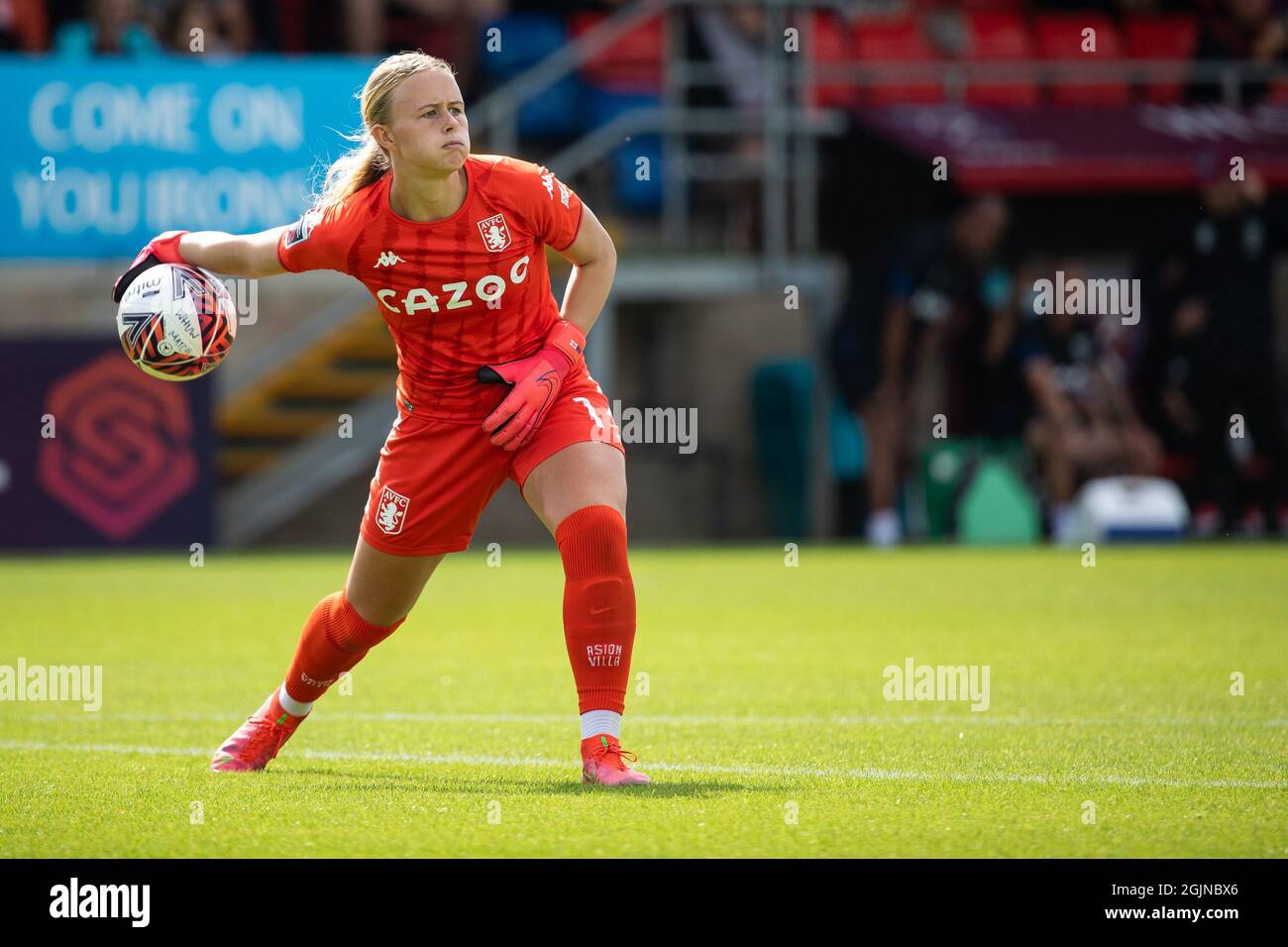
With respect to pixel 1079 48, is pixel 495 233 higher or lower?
lower

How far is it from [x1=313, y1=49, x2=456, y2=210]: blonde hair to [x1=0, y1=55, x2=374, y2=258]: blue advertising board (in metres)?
11.2

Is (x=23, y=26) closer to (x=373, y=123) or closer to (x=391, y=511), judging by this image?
(x=373, y=123)

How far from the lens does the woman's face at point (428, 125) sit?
5.54m

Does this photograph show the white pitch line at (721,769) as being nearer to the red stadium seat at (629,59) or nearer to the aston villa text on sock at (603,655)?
the aston villa text on sock at (603,655)

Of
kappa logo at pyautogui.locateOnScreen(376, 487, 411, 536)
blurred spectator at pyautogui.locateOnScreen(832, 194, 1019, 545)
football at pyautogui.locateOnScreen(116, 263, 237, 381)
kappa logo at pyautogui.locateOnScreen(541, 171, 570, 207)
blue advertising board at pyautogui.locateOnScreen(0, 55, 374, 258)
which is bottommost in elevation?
kappa logo at pyautogui.locateOnScreen(376, 487, 411, 536)

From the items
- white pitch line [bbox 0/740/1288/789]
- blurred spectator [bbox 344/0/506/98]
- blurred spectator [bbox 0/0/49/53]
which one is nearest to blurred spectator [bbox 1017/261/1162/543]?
blurred spectator [bbox 344/0/506/98]

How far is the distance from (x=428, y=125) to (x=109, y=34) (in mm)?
12906

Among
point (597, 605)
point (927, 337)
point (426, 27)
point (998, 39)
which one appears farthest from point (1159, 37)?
point (597, 605)

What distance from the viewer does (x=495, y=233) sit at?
5.77m

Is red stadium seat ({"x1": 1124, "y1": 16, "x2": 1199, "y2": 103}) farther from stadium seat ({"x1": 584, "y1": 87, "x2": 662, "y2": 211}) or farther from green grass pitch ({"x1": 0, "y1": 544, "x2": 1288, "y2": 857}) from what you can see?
green grass pitch ({"x1": 0, "y1": 544, "x2": 1288, "y2": 857})

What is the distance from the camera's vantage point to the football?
19.7 ft

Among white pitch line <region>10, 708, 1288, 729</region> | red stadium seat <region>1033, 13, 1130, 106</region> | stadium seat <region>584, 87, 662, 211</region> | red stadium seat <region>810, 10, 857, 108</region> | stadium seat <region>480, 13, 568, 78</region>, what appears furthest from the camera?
red stadium seat <region>810, 10, 857, 108</region>
